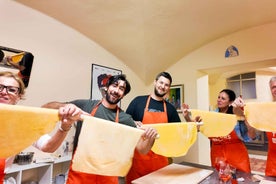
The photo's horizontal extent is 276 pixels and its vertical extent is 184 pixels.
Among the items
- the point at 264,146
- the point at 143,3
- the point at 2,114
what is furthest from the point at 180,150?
the point at 264,146

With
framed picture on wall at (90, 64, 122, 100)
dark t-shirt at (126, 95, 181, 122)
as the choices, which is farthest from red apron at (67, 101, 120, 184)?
framed picture on wall at (90, 64, 122, 100)

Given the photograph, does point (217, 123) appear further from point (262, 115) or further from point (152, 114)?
point (152, 114)

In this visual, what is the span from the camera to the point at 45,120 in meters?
0.77

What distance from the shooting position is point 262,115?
122 centimetres

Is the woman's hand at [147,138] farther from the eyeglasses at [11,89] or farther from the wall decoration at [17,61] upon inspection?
the wall decoration at [17,61]

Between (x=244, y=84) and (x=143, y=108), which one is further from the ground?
(x=244, y=84)

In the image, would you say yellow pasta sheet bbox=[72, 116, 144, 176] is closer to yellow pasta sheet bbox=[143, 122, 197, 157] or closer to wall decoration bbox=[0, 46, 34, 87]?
yellow pasta sheet bbox=[143, 122, 197, 157]

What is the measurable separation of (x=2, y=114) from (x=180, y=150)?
1.00 m

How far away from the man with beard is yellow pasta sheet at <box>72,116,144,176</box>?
2.46ft

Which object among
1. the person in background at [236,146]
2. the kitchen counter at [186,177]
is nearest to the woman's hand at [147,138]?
the kitchen counter at [186,177]

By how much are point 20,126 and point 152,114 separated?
123 cm

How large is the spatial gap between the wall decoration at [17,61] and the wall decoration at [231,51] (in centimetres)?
246

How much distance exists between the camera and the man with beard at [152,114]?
1.66 meters

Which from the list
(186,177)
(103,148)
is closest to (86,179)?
(103,148)
